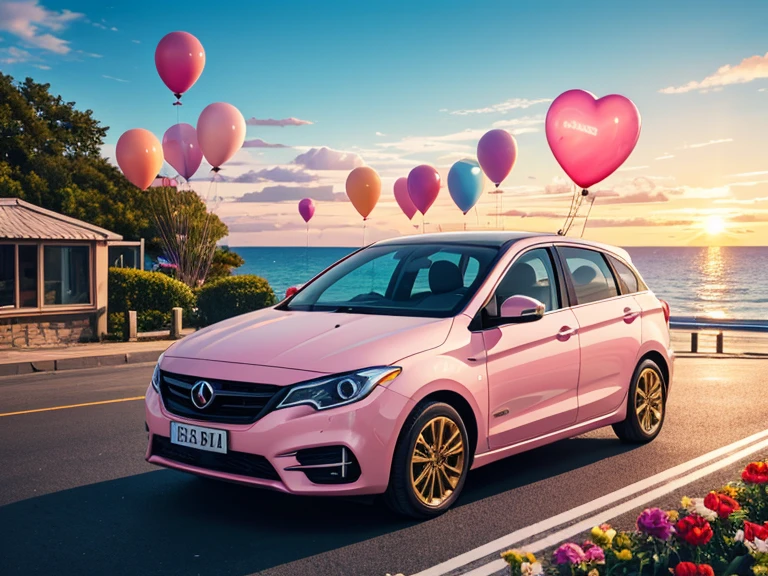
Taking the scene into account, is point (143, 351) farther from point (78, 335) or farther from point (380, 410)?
point (380, 410)

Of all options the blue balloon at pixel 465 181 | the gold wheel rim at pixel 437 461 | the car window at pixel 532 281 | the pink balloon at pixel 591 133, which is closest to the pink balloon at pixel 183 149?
the blue balloon at pixel 465 181

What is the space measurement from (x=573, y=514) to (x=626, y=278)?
2810mm

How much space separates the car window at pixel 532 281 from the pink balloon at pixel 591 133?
42.4 feet

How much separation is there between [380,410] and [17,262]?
16.0 metres

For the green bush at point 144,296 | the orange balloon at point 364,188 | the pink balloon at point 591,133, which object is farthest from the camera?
the orange balloon at point 364,188

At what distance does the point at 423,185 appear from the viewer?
28344mm

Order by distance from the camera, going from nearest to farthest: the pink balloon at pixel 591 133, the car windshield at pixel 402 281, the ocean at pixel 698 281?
1. the car windshield at pixel 402 281
2. the pink balloon at pixel 591 133
3. the ocean at pixel 698 281

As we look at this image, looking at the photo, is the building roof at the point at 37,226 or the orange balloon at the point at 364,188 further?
the orange balloon at the point at 364,188

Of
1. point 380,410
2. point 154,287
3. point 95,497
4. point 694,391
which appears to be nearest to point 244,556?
point 380,410

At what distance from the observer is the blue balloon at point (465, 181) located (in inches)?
1089

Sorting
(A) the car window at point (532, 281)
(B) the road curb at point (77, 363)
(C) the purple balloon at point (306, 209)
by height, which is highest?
(C) the purple balloon at point (306, 209)

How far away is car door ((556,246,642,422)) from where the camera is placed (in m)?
6.67

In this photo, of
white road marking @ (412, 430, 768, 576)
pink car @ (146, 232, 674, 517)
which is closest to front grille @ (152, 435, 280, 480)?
pink car @ (146, 232, 674, 517)

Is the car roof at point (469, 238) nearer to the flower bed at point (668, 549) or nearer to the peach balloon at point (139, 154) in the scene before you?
the flower bed at point (668, 549)
